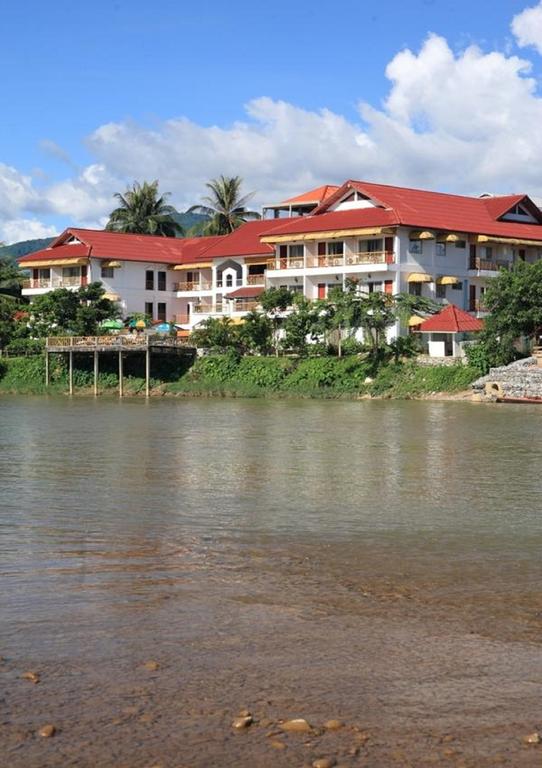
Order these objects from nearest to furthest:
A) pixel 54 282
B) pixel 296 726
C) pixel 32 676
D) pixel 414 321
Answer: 1. pixel 296 726
2. pixel 32 676
3. pixel 414 321
4. pixel 54 282

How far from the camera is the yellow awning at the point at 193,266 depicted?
68562 mm

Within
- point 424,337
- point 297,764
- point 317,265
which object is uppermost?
point 317,265

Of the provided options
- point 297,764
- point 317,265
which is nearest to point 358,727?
point 297,764

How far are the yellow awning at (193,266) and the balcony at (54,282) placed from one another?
255 inches

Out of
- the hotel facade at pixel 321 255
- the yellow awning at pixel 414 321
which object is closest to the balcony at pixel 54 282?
the hotel facade at pixel 321 255

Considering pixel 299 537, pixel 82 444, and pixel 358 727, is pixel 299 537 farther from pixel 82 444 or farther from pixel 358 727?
pixel 82 444

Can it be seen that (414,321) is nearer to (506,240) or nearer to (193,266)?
(506,240)

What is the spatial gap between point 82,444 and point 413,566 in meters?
16.6

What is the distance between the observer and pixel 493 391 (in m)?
46.9

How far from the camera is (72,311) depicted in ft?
207

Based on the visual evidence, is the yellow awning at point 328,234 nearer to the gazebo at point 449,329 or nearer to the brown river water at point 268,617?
the gazebo at point 449,329

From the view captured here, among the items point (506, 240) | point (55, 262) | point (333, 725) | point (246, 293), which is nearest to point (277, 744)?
point (333, 725)

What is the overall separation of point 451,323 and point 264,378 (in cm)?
1015

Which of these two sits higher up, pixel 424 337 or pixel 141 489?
pixel 424 337
